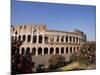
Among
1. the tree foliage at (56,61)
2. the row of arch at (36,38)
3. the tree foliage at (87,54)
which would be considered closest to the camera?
the row of arch at (36,38)

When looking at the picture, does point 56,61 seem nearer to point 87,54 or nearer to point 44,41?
point 44,41

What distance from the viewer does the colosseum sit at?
2.31 meters

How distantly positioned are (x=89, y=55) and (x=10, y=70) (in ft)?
3.25

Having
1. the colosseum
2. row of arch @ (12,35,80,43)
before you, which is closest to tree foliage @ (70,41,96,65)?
the colosseum

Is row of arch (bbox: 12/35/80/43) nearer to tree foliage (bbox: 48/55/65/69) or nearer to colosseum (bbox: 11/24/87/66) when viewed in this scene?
colosseum (bbox: 11/24/87/66)

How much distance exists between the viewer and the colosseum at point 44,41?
231cm

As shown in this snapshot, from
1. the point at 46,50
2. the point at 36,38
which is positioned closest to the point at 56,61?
the point at 46,50

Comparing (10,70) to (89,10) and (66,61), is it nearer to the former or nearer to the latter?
(66,61)

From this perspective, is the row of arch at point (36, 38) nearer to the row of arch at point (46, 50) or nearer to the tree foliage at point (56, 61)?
the row of arch at point (46, 50)

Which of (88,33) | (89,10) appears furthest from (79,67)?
(89,10)

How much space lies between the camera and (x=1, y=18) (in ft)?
7.22

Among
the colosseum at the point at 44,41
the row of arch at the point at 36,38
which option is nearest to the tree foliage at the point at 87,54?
the colosseum at the point at 44,41

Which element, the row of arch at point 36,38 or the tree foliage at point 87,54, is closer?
the row of arch at point 36,38

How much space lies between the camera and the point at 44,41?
2.40 meters
